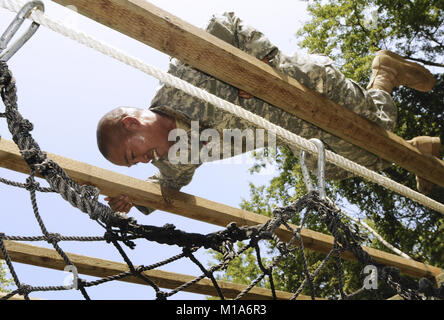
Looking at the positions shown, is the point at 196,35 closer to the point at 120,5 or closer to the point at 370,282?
the point at 120,5

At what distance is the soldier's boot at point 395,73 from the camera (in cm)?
365

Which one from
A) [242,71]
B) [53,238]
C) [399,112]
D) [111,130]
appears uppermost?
[399,112]

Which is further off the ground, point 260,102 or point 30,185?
point 260,102

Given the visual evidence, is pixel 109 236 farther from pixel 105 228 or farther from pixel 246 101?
pixel 246 101

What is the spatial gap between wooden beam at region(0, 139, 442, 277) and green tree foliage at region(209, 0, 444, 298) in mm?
4807

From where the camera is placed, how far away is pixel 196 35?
7.50 ft

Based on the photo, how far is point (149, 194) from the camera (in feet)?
9.86

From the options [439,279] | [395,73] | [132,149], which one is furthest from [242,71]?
[439,279]

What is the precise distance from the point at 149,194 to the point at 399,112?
6592 mm

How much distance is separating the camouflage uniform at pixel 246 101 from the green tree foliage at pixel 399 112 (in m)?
4.73

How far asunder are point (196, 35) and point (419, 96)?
7.00 meters

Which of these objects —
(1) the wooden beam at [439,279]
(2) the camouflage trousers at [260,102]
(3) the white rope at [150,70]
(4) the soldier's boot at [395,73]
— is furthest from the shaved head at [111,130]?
(1) the wooden beam at [439,279]

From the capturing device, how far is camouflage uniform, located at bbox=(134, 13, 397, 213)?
2.87m

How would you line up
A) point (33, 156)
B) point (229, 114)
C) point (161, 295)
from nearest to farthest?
1. point (33, 156)
2. point (161, 295)
3. point (229, 114)
